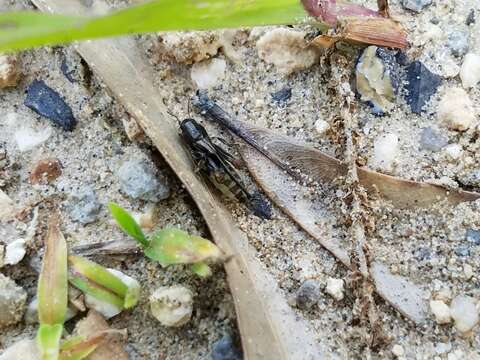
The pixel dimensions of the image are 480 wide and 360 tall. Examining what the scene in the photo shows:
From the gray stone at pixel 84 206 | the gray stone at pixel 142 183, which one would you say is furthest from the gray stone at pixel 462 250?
the gray stone at pixel 84 206

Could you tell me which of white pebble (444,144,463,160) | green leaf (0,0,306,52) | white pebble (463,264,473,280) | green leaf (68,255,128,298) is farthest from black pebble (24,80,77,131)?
white pebble (463,264,473,280)

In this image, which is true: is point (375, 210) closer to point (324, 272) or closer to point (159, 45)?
point (324, 272)

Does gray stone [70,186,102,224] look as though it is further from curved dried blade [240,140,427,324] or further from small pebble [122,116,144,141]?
curved dried blade [240,140,427,324]

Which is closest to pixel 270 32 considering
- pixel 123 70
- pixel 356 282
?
pixel 123 70

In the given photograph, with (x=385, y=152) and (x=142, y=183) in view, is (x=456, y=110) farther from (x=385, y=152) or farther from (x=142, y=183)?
(x=142, y=183)

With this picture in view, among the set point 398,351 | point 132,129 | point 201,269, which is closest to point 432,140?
point 398,351

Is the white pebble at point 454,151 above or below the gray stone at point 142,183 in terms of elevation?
below

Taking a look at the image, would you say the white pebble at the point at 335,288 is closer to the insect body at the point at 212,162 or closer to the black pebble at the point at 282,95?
the insect body at the point at 212,162
